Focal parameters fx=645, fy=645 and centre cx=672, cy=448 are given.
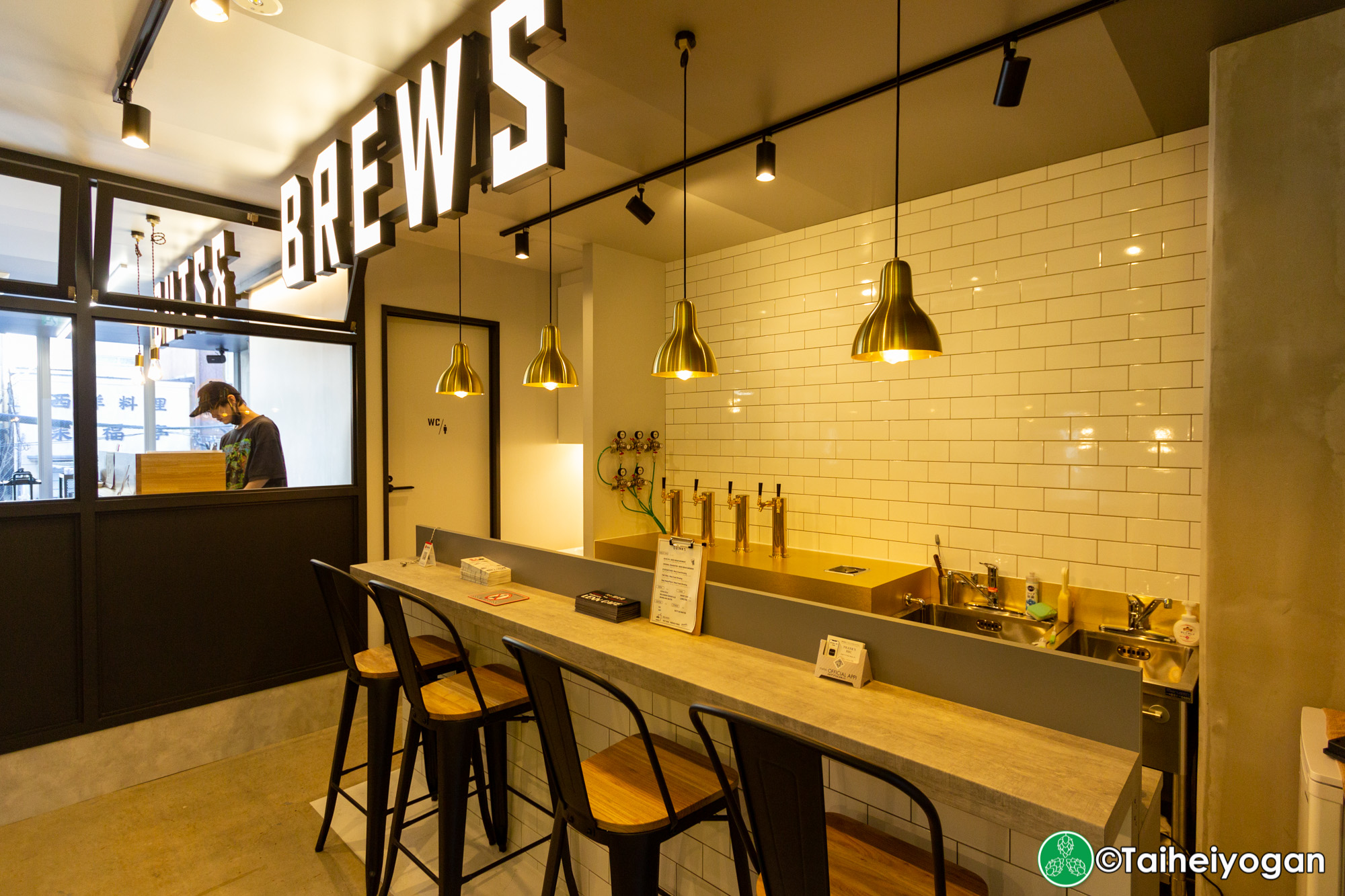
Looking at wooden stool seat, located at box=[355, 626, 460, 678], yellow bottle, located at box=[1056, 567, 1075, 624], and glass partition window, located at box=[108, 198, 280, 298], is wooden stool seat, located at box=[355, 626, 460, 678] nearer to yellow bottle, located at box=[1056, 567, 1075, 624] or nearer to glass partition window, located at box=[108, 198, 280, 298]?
glass partition window, located at box=[108, 198, 280, 298]

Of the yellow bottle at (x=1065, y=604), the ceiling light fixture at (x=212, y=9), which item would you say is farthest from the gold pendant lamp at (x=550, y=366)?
the yellow bottle at (x=1065, y=604)

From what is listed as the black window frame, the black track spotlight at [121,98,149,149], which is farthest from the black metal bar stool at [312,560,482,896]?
the black track spotlight at [121,98,149,149]

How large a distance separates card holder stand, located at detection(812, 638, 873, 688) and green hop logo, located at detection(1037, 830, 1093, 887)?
1.48 feet

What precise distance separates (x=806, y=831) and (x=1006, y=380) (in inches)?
99.9

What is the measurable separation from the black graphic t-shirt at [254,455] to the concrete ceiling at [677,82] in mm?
1265

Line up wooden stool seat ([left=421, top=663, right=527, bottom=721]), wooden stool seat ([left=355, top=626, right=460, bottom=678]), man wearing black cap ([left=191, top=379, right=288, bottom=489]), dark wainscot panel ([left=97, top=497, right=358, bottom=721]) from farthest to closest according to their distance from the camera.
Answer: man wearing black cap ([left=191, top=379, right=288, bottom=489])
dark wainscot panel ([left=97, top=497, right=358, bottom=721])
wooden stool seat ([left=355, top=626, right=460, bottom=678])
wooden stool seat ([left=421, top=663, right=527, bottom=721])

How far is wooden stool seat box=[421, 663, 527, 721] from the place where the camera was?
6.39ft

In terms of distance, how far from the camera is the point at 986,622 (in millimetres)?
2895

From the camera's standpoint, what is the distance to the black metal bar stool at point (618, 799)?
4.50ft

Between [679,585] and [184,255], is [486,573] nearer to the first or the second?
[679,585]

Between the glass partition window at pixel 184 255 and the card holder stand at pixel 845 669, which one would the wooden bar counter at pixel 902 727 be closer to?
the card holder stand at pixel 845 669

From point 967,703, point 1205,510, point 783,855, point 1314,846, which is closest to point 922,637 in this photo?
point 967,703

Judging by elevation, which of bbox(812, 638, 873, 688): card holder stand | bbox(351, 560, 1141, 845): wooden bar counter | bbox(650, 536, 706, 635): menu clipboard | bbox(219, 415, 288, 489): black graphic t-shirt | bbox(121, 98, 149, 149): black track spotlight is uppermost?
bbox(121, 98, 149, 149): black track spotlight

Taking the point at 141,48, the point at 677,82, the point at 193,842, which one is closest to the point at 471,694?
the point at 193,842
